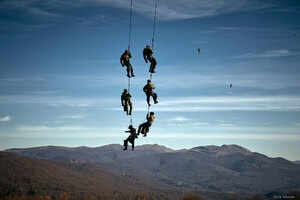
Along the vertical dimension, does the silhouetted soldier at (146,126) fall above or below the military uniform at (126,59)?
below

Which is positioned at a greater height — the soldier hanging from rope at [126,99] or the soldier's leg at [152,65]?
the soldier's leg at [152,65]

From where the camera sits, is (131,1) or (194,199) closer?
(131,1)

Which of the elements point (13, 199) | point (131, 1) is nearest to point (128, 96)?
point (131, 1)

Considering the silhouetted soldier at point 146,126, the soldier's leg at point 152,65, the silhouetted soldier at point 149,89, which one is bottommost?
the silhouetted soldier at point 146,126

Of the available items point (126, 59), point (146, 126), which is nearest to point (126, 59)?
point (126, 59)

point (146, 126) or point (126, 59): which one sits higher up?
point (126, 59)

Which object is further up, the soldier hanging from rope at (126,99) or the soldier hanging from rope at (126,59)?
the soldier hanging from rope at (126,59)

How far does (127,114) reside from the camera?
23.5 m

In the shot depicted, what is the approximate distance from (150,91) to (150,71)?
5.00ft

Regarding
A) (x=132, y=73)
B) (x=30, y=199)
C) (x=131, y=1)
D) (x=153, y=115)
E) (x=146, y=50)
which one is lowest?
(x=30, y=199)

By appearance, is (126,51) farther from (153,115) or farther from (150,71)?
(153,115)

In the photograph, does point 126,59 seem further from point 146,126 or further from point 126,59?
point 146,126

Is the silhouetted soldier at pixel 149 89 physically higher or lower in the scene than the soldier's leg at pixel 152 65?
lower

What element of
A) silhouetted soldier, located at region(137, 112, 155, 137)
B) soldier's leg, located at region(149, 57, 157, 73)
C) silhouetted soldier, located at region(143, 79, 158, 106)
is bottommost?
silhouetted soldier, located at region(137, 112, 155, 137)
